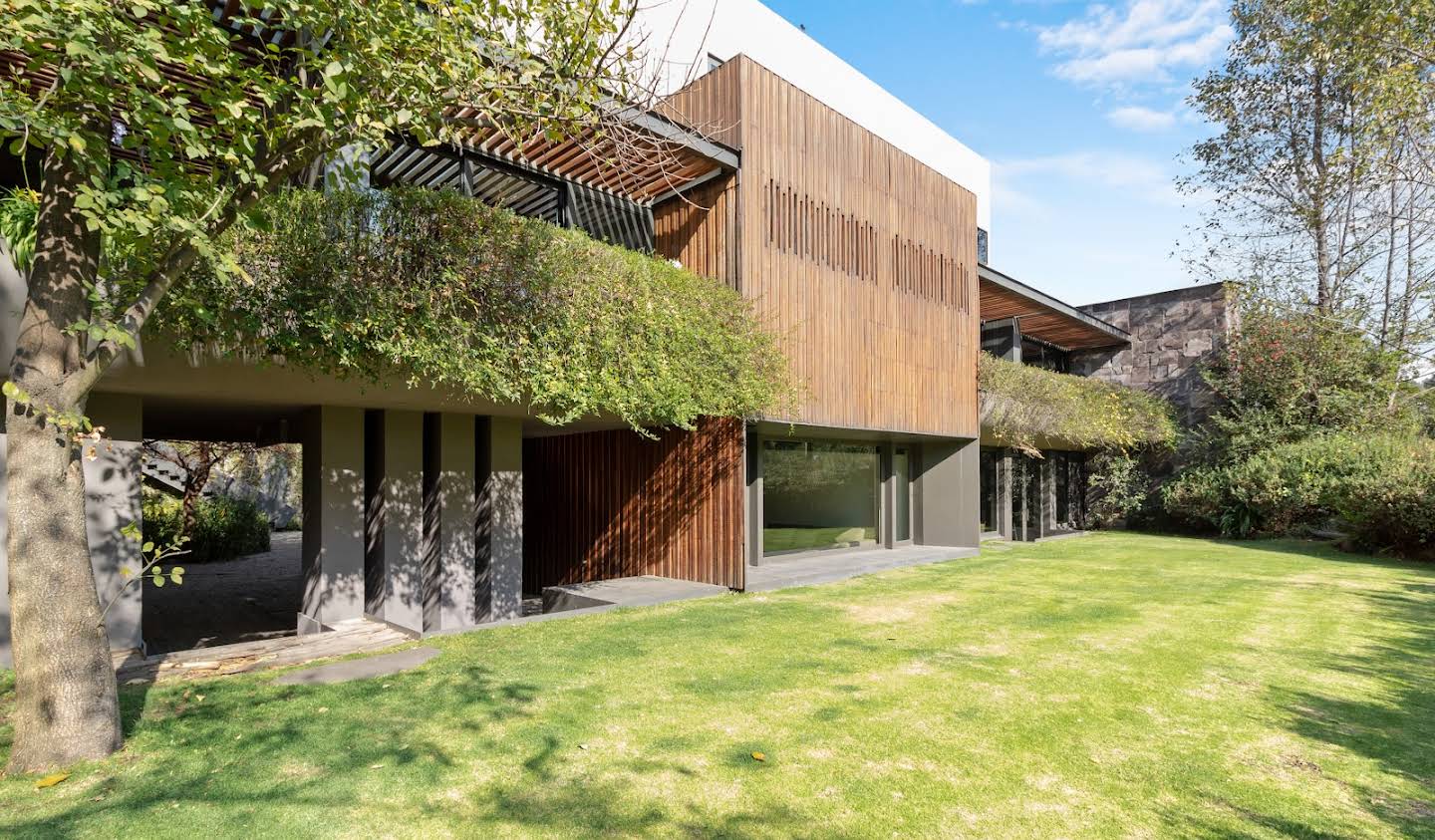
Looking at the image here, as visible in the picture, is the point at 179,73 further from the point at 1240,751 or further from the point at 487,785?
the point at 1240,751

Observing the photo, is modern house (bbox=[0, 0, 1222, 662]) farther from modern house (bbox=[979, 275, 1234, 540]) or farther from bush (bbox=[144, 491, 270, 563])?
bush (bbox=[144, 491, 270, 563])

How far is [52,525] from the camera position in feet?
11.1

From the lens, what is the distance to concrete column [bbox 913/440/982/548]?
43.8 ft

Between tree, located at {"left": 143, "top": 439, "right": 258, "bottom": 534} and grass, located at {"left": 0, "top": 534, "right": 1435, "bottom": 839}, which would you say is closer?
grass, located at {"left": 0, "top": 534, "right": 1435, "bottom": 839}

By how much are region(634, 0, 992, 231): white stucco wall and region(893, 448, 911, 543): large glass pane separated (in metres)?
6.94

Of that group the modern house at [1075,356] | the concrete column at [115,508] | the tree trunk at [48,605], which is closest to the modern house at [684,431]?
the concrete column at [115,508]

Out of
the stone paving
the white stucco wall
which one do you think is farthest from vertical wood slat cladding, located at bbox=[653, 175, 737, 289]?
the stone paving

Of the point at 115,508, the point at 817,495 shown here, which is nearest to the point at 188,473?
the point at 115,508

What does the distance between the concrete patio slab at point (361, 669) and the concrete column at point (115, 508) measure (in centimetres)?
209

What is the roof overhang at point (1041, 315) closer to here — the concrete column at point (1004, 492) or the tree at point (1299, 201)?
the concrete column at point (1004, 492)

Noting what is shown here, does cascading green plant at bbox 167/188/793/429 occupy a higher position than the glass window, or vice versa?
cascading green plant at bbox 167/188/793/429

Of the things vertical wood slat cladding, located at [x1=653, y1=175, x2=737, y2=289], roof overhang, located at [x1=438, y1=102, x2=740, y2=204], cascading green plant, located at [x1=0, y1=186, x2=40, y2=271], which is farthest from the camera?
vertical wood slat cladding, located at [x1=653, y1=175, x2=737, y2=289]

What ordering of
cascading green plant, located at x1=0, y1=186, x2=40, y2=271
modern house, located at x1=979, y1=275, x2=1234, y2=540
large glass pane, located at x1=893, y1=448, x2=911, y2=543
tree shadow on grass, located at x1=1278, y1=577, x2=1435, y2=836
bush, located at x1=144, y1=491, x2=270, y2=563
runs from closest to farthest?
tree shadow on grass, located at x1=1278, y1=577, x2=1435, y2=836 < cascading green plant, located at x1=0, y1=186, x2=40, y2=271 < large glass pane, located at x1=893, y1=448, x2=911, y2=543 < bush, located at x1=144, y1=491, x2=270, y2=563 < modern house, located at x1=979, y1=275, x2=1234, y2=540

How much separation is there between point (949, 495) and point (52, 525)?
42.0ft
